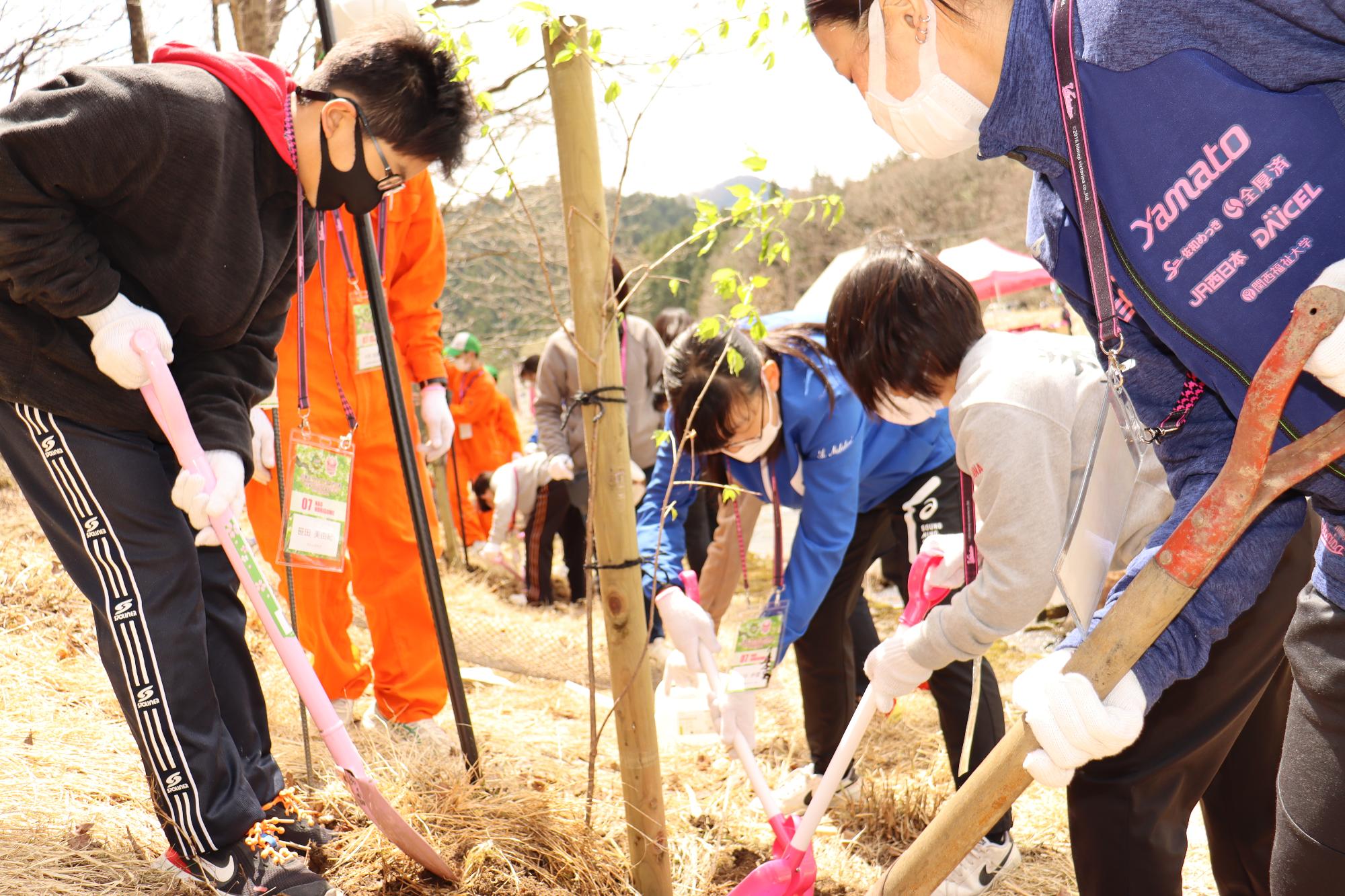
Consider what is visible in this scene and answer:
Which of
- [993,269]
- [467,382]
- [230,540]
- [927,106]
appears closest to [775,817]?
[230,540]

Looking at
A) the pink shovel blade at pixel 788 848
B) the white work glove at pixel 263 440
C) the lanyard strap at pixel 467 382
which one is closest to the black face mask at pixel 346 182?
the white work glove at pixel 263 440

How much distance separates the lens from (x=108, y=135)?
1791mm

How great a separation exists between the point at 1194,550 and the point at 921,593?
1210 mm

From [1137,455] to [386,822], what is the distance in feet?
5.27

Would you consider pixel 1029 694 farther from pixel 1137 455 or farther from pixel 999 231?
pixel 999 231

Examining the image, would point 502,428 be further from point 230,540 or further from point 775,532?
point 230,540

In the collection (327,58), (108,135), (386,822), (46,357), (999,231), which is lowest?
(386,822)

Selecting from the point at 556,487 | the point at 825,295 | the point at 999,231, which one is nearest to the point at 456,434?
the point at 556,487

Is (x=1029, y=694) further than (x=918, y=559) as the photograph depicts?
No

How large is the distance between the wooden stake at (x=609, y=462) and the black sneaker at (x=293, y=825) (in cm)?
72

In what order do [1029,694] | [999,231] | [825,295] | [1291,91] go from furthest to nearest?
1. [999,231]
2. [825,295]
3. [1029,694]
4. [1291,91]

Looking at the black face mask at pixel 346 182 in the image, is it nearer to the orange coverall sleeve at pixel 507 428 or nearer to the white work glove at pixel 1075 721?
the white work glove at pixel 1075 721

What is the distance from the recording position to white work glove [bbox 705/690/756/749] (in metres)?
2.52

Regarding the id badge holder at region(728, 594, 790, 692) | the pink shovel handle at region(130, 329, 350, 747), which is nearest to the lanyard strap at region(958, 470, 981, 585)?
the id badge holder at region(728, 594, 790, 692)
